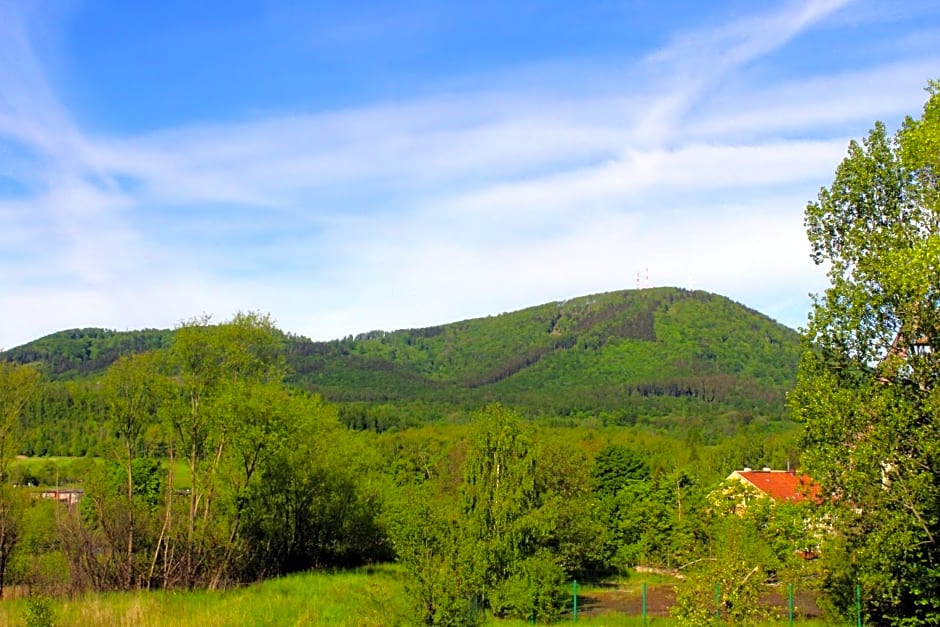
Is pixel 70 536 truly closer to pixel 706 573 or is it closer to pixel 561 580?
pixel 561 580

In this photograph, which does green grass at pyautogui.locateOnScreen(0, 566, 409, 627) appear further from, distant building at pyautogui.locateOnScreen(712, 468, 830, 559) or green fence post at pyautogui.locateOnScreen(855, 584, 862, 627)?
green fence post at pyautogui.locateOnScreen(855, 584, 862, 627)

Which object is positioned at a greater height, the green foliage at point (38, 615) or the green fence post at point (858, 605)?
the green foliage at point (38, 615)

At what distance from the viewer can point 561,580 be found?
76.7ft

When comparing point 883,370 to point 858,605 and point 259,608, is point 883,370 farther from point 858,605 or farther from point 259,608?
point 259,608

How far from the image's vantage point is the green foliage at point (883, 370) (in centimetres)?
1359

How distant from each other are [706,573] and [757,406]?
186m

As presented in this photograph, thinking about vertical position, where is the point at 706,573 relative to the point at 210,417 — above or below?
below

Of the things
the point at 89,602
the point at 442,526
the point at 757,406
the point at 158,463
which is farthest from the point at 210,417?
the point at 757,406

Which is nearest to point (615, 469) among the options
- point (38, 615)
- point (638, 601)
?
point (638, 601)

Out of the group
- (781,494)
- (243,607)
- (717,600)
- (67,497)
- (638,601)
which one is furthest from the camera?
(781,494)

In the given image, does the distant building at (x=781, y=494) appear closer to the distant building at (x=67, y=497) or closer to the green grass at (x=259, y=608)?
the green grass at (x=259, y=608)

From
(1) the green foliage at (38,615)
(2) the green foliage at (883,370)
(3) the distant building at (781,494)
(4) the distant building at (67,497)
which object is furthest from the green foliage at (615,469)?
(1) the green foliage at (38,615)

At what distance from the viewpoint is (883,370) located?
1442 cm

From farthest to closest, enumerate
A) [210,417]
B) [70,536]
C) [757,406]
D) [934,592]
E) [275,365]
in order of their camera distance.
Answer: [757,406], [275,365], [210,417], [70,536], [934,592]
